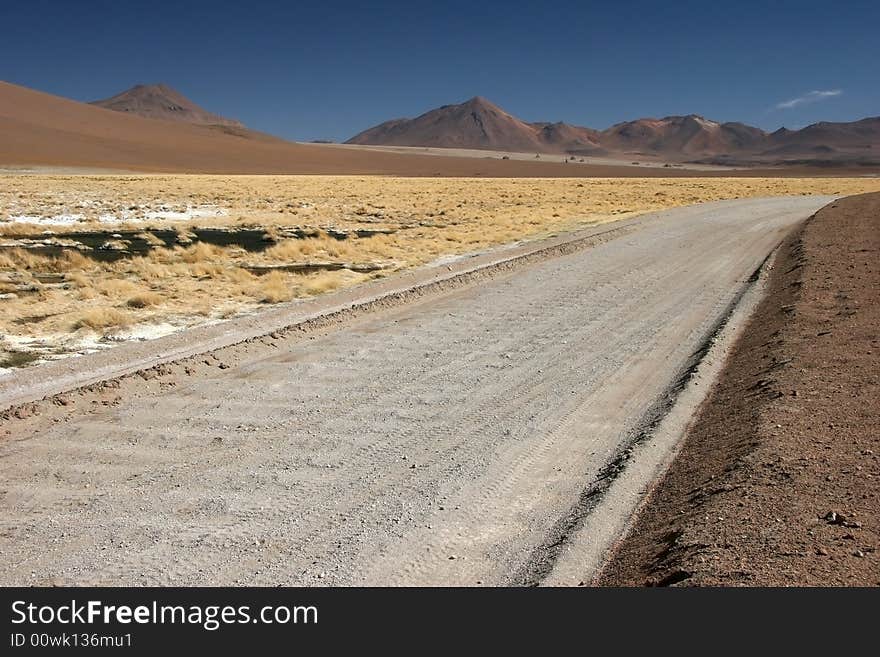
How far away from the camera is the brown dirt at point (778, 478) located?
5059 millimetres

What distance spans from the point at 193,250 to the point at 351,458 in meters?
18.2

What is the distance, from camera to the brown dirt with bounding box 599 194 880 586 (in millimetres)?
5059

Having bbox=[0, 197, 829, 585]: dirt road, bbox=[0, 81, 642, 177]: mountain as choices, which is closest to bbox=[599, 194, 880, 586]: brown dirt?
bbox=[0, 197, 829, 585]: dirt road

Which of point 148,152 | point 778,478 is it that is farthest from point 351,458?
point 148,152

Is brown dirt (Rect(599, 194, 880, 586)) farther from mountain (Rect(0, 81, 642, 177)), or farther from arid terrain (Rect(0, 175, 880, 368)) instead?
mountain (Rect(0, 81, 642, 177))

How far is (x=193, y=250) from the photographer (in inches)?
949

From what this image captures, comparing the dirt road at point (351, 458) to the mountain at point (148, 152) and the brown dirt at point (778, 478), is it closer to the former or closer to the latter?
the brown dirt at point (778, 478)

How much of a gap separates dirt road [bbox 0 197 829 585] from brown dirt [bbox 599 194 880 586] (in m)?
0.69

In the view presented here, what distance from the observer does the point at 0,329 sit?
13.4 meters

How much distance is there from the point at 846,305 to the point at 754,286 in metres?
3.96

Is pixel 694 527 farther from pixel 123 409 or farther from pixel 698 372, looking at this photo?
pixel 123 409

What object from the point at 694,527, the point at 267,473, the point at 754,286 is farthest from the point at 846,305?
the point at 267,473

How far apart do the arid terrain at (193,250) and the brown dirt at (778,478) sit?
9.38 metres

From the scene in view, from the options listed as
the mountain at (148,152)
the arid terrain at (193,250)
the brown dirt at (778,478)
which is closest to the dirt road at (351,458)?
the brown dirt at (778,478)
